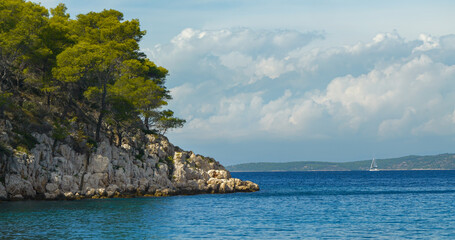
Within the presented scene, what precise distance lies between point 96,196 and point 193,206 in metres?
14.2

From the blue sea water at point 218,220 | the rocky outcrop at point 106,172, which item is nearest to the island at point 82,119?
the rocky outcrop at point 106,172

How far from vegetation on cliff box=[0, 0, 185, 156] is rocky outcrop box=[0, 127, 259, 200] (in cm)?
178

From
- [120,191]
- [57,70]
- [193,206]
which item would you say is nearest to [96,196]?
[120,191]

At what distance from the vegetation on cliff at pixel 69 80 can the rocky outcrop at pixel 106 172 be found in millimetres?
1782

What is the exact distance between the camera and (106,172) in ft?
241

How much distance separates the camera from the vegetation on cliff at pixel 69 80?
73.2 metres

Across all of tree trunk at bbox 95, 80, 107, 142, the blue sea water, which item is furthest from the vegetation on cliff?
the blue sea water

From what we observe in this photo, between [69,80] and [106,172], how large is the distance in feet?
47.7

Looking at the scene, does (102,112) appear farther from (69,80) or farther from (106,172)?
(106,172)

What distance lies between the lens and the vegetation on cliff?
7319cm

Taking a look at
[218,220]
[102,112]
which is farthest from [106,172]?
[218,220]

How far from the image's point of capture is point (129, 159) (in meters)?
78.9

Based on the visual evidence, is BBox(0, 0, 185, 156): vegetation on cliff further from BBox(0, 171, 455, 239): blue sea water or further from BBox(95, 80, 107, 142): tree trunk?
BBox(0, 171, 455, 239): blue sea water

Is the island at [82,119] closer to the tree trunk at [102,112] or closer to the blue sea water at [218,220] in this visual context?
the tree trunk at [102,112]
